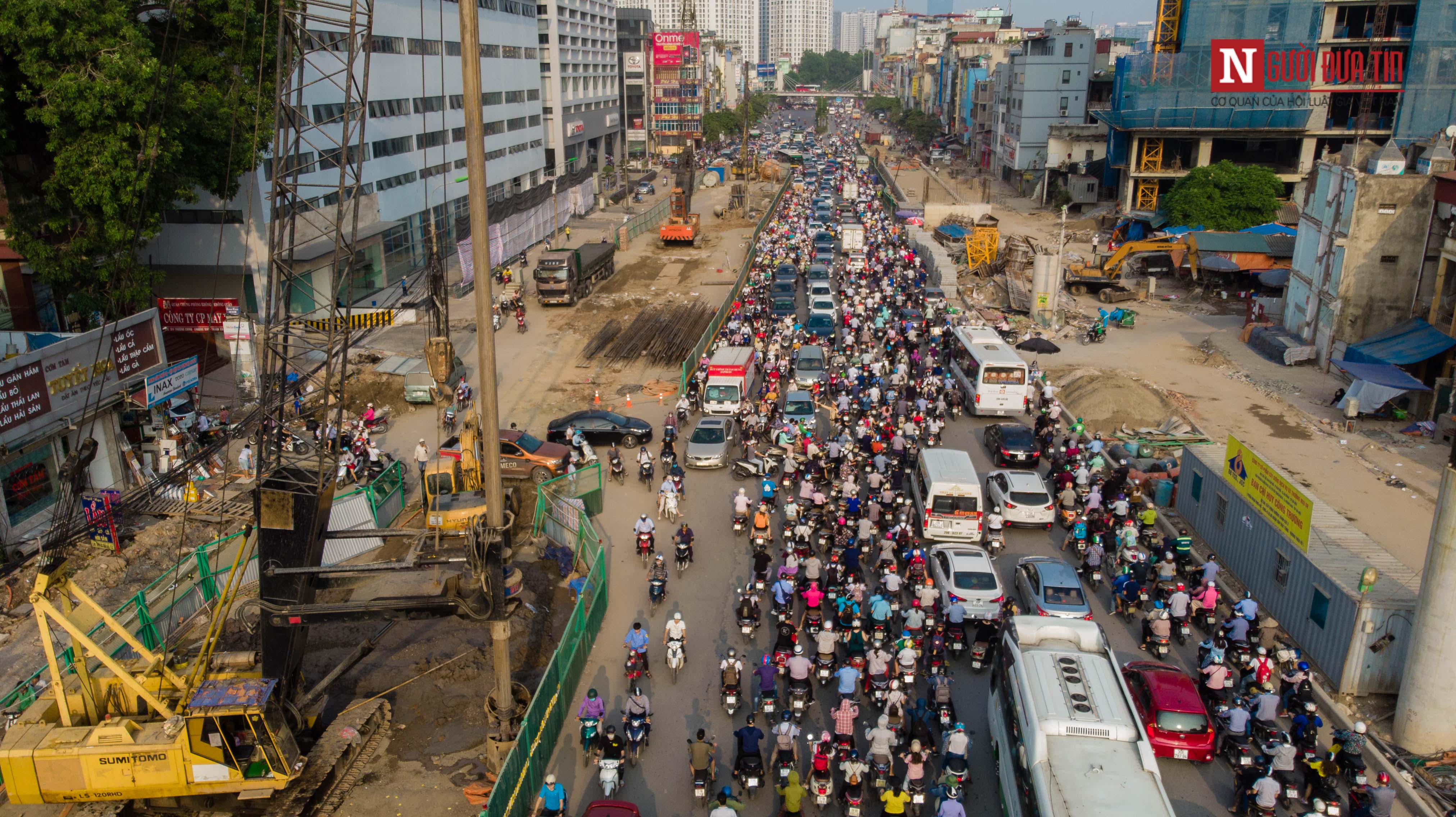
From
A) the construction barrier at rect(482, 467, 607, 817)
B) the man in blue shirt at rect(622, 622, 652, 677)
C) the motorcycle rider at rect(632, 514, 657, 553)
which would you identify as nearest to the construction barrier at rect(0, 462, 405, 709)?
the construction barrier at rect(482, 467, 607, 817)

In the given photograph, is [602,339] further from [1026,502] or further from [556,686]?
[556,686]

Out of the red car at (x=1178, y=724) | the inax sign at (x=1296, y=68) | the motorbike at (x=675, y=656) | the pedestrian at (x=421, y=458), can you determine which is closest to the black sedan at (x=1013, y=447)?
the red car at (x=1178, y=724)

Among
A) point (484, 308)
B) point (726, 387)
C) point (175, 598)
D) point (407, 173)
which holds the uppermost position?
point (484, 308)

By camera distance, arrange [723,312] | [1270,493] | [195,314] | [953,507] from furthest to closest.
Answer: [723,312], [195,314], [953,507], [1270,493]

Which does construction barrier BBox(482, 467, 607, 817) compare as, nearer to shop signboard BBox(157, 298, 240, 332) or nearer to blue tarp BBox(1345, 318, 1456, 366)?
shop signboard BBox(157, 298, 240, 332)

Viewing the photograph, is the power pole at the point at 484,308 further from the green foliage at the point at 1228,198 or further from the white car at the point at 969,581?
the green foliage at the point at 1228,198

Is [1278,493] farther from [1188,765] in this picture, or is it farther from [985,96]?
[985,96]

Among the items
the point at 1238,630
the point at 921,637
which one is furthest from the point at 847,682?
the point at 1238,630
